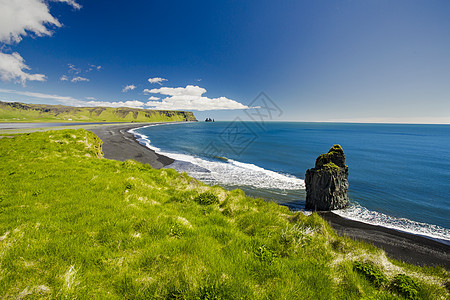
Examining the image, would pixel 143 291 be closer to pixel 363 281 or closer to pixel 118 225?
pixel 118 225

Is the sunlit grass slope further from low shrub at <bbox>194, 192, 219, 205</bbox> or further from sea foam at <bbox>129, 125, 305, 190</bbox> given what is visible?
sea foam at <bbox>129, 125, 305, 190</bbox>

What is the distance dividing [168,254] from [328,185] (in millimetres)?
20649

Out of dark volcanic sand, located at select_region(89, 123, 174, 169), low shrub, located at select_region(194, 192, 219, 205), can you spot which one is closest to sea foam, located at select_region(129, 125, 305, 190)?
dark volcanic sand, located at select_region(89, 123, 174, 169)

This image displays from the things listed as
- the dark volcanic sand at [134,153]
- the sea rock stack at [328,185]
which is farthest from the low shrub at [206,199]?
the dark volcanic sand at [134,153]

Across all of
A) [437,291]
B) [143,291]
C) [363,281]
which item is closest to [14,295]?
[143,291]

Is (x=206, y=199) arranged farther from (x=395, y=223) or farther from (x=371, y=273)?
(x=395, y=223)

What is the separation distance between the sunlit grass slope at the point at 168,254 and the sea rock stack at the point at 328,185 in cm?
1437

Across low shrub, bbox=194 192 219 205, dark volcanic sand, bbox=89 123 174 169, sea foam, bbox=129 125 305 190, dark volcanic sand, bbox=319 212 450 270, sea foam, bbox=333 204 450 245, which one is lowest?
dark volcanic sand, bbox=319 212 450 270

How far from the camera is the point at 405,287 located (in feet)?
14.3

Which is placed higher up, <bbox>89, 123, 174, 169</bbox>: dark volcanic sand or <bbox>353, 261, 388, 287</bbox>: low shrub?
<bbox>353, 261, 388, 287</bbox>: low shrub

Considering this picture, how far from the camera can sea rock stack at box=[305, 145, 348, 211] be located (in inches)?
776

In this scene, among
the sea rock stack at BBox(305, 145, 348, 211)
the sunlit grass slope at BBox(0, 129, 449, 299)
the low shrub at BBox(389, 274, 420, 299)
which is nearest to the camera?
the sunlit grass slope at BBox(0, 129, 449, 299)

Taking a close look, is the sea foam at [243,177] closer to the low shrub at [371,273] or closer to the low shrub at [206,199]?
the low shrub at [206,199]

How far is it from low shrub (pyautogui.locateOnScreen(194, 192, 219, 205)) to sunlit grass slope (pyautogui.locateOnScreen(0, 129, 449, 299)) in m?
0.11
